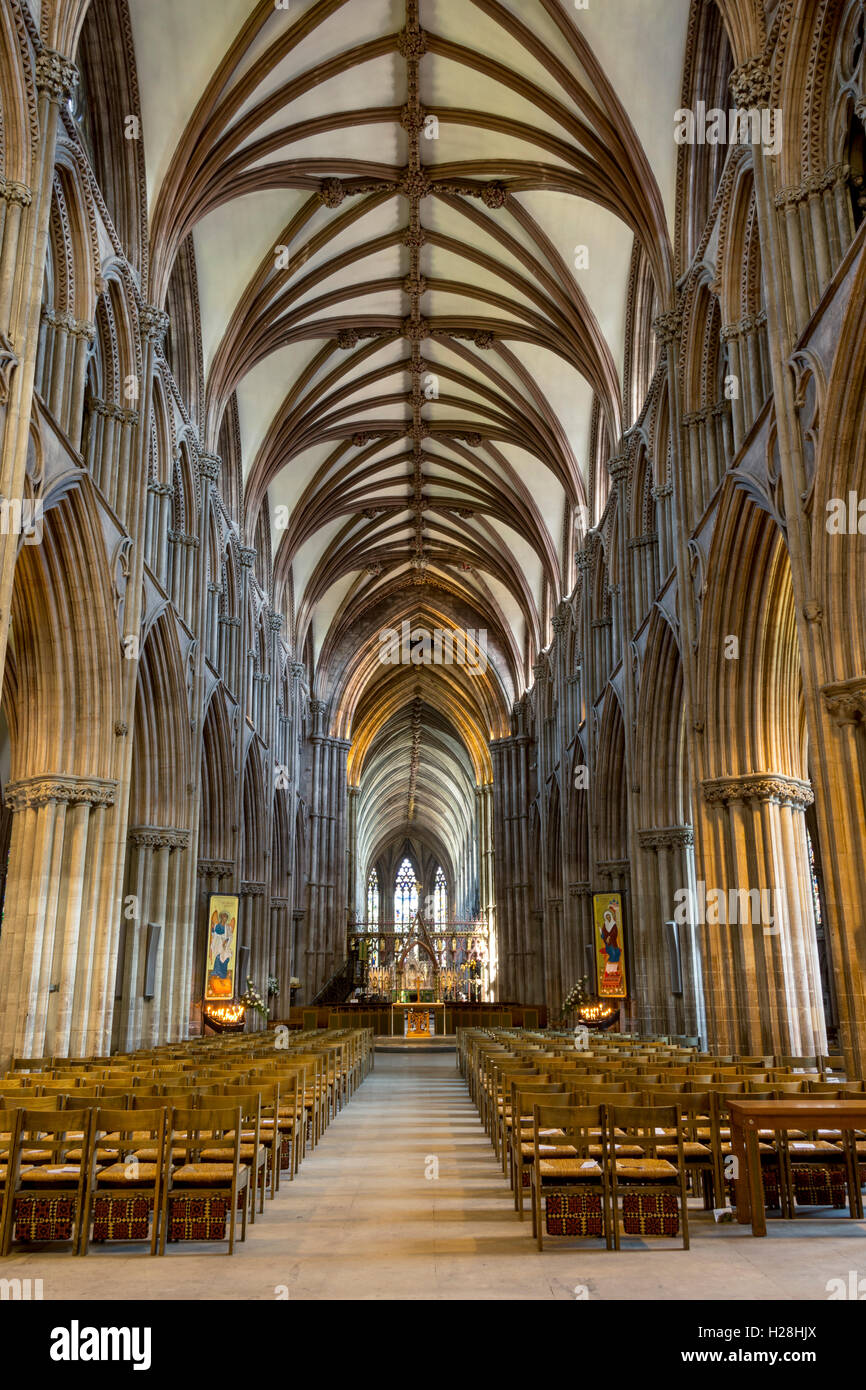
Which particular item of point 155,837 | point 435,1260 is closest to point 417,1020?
point 155,837

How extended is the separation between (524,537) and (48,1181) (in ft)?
96.4

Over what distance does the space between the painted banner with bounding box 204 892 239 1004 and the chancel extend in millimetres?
106

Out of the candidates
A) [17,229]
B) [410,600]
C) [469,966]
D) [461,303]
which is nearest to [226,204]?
[461,303]

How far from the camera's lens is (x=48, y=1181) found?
6164 millimetres

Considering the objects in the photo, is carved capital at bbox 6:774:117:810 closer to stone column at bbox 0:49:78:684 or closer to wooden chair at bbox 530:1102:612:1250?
stone column at bbox 0:49:78:684

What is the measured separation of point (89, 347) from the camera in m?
14.9

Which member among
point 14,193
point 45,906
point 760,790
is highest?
point 14,193

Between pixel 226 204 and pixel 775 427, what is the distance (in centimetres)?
1307

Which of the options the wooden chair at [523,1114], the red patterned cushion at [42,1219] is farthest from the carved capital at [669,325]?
the red patterned cushion at [42,1219]

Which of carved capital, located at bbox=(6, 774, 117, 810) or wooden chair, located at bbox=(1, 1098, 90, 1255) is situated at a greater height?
carved capital, located at bbox=(6, 774, 117, 810)

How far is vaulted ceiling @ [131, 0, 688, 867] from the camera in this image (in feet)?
57.3

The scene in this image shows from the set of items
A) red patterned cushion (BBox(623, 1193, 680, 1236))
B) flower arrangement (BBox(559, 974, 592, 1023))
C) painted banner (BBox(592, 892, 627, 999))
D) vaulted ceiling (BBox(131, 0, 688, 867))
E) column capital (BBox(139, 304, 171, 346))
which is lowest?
red patterned cushion (BBox(623, 1193, 680, 1236))

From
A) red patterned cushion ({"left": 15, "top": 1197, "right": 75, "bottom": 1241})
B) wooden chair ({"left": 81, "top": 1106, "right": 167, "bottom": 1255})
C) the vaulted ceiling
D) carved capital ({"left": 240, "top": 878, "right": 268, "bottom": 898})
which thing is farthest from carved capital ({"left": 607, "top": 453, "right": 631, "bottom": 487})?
red patterned cushion ({"left": 15, "top": 1197, "right": 75, "bottom": 1241})

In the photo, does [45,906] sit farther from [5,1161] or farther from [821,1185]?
[821,1185]
